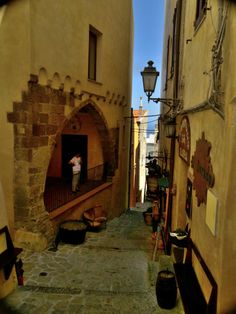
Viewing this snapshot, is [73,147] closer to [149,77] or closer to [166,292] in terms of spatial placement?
[149,77]

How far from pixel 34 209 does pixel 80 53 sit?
5148 millimetres

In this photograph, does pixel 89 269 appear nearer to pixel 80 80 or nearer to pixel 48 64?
pixel 48 64

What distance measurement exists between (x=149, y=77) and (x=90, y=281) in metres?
5.01

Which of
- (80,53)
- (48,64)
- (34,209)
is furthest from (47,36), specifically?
(34,209)

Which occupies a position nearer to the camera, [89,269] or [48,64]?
[89,269]

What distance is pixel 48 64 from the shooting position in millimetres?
8055

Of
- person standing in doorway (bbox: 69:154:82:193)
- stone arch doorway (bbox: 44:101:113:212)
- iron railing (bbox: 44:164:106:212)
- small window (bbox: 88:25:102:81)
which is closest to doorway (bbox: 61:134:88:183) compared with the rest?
stone arch doorway (bbox: 44:101:113:212)

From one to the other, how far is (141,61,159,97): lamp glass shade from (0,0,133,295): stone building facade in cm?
246

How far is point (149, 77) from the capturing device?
791 centimetres

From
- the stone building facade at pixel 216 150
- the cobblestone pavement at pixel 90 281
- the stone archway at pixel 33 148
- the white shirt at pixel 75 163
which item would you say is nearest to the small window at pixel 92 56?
the white shirt at pixel 75 163

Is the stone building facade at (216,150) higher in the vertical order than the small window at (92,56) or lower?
lower

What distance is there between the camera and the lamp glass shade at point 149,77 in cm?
786

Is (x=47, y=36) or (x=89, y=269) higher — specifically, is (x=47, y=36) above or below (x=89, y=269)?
above

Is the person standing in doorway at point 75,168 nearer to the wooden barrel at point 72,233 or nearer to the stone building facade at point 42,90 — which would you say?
the stone building facade at point 42,90
